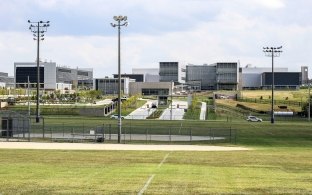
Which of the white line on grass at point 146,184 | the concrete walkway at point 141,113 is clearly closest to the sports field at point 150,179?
the white line on grass at point 146,184

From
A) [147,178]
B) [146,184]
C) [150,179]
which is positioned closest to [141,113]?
[147,178]

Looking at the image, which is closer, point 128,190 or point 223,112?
point 128,190

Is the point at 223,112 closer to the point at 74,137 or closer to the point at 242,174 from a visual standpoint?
the point at 74,137

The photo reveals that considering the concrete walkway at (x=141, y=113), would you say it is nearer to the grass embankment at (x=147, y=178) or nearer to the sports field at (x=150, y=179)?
the sports field at (x=150, y=179)

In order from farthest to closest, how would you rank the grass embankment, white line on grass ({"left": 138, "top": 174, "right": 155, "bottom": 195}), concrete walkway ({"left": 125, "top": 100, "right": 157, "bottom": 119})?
concrete walkway ({"left": 125, "top": 100, "right": 157, "bottom": 119}) → the grass embankment → white line on grass ({"left": 138, "top": 174, "right": 155, "bottom": 195})

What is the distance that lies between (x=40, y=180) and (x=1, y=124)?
37231mm

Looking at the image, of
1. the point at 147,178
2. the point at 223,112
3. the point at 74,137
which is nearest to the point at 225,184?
the point at 147,178

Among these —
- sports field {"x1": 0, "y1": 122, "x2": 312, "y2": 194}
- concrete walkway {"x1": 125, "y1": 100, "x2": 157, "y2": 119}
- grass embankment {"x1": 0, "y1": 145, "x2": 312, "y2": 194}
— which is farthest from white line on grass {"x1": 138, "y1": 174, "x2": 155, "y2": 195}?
concrete walkway {"x1": 125, "y1": 100, "x2": 157, "y2": 119}

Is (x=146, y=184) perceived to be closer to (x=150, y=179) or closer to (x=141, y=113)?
(x=150, y=179)

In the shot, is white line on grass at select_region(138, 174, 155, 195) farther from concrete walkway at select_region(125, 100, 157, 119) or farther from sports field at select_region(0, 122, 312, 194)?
concrete walkway at select_region(125, 100, 157, 119)

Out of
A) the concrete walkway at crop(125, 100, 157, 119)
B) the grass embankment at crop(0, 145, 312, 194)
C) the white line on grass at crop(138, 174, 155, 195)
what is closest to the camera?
the white line on grass at crop(138, 174, 155, 195)

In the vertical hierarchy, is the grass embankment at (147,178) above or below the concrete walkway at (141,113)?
above

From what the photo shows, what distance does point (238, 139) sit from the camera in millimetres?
56031

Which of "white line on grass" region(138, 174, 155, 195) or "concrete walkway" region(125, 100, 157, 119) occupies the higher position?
"white line on grass" region(138, 174, 155, 195)
